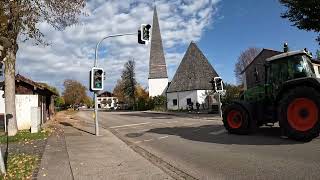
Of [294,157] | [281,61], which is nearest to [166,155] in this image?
[294,157]

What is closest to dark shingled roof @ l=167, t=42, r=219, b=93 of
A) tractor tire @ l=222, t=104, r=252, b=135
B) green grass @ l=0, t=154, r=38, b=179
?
tractor tire @ l=222, t=104, r=252, b=135

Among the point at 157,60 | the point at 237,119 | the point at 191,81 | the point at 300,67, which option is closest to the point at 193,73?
the point at 191,81

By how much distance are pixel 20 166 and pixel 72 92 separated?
10458 centimetres

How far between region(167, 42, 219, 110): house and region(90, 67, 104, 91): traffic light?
42.4 m

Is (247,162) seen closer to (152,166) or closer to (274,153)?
(274,153)

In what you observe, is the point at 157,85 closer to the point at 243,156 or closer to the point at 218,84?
the point at 218,84

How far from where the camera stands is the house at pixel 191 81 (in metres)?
62.7

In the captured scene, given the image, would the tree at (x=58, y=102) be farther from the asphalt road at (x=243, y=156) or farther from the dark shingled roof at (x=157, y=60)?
Answer: the asphalt road at (x=243, y=156)

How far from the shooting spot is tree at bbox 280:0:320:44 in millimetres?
25425

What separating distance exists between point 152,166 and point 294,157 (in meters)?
3.50

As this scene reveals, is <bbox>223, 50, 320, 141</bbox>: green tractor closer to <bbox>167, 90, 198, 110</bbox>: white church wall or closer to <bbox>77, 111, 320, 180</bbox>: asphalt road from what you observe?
<bbox>77, 111, 320, 180</bbox>: asphalt road

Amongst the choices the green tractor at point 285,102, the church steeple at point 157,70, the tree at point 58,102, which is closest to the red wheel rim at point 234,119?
the green tractor at point 285,102

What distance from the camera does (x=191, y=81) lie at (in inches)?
2552

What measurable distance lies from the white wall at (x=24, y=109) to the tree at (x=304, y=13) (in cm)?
1903
